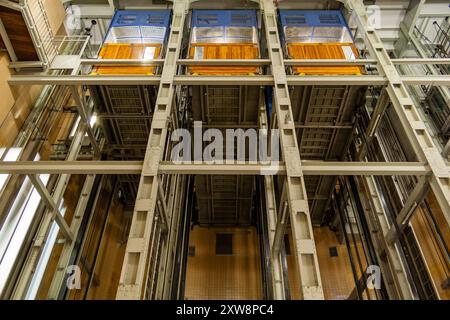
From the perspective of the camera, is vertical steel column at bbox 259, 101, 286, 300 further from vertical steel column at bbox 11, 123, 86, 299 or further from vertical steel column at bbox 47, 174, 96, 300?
vertical steel column at bbox 11, 123, 86, 299

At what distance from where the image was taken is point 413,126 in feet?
21.3

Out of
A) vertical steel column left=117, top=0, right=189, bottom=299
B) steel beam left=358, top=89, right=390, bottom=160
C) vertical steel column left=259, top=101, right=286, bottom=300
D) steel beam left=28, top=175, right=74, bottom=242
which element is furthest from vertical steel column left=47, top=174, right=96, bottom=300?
steel beam left=358, top=89, right=390, bottom=160

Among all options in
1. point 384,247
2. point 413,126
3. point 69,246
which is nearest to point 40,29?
point 69,246

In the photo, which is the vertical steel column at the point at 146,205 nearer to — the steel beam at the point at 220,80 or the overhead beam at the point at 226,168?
the overhead beam at the point at 226,168

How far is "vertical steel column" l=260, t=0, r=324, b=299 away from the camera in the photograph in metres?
4.49

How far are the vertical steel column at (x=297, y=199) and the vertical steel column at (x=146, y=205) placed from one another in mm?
2382

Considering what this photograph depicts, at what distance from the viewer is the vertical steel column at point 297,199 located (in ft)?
14.7

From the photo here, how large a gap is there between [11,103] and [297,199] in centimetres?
726

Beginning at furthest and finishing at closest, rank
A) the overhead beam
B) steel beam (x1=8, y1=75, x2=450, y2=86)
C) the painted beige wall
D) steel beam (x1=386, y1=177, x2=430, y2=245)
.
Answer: steel beam (x1=8, y1=75, x2=450, y2=86) < the painted beige wall < steel beam (x1=386, y1=177, x2=430, y2=245) < the overhead beam

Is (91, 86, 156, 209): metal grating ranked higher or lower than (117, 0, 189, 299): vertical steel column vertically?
higher

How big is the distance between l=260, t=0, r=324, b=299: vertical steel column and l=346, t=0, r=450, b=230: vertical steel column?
2.53 m

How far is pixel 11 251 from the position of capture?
284 inches

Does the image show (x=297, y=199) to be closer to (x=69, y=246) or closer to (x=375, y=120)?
(x=375, y=120)

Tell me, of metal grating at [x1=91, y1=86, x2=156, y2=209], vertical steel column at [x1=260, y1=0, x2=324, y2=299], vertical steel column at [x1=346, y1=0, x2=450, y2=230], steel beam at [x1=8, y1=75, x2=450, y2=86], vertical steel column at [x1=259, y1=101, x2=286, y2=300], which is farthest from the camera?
metal grating at [x1=91, y1=86, x2=156, y2=209]
